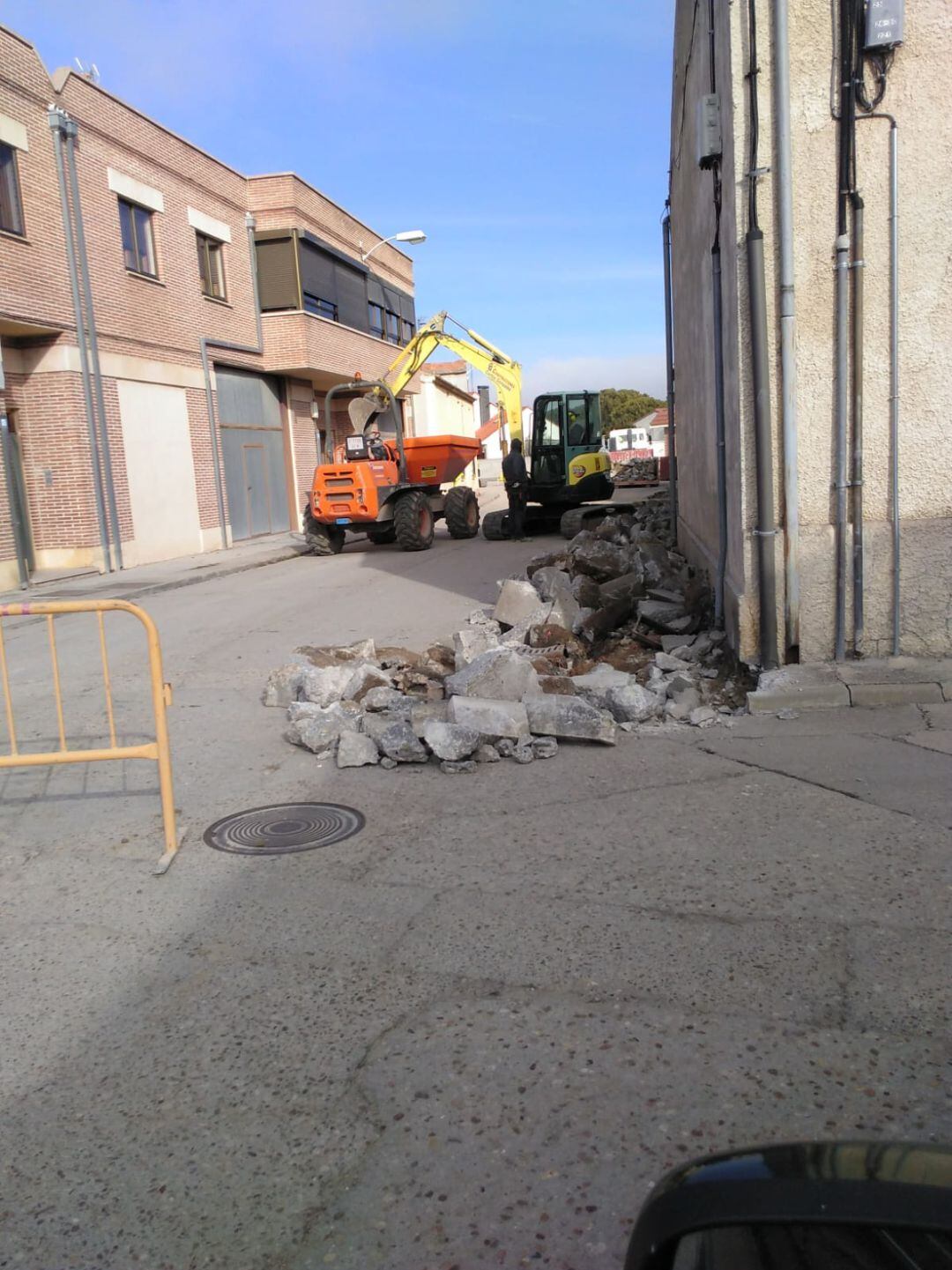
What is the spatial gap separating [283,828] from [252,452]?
2138cm

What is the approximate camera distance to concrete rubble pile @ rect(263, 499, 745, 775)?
5984 millimetres

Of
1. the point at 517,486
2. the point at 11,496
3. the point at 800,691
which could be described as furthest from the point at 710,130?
the point at 11,496

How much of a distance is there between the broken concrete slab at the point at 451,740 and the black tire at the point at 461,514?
15.5 m

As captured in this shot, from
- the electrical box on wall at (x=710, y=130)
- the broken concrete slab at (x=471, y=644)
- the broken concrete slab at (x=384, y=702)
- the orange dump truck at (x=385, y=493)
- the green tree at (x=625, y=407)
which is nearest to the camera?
the broken concrete slab at (x=384, y=702)

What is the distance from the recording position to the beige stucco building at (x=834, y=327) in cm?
617

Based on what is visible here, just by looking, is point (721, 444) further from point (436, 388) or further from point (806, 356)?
point (436, 388)

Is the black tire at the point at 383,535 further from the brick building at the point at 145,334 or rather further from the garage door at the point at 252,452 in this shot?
the garage door at the point at 252,452

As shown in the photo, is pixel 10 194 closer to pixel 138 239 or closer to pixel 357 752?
pixel 138 239

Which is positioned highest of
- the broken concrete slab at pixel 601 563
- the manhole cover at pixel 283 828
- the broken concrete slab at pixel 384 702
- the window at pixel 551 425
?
the window at pixel 551 425

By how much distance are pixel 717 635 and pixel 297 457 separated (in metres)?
21.5

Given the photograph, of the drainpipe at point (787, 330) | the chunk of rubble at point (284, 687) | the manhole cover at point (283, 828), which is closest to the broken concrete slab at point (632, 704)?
the drainpipe at point (787, 330)

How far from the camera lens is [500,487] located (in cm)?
5447

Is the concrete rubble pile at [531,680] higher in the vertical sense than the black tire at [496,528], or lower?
lower

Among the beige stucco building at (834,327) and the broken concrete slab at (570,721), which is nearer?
the broken concrete slab at (570,721)
